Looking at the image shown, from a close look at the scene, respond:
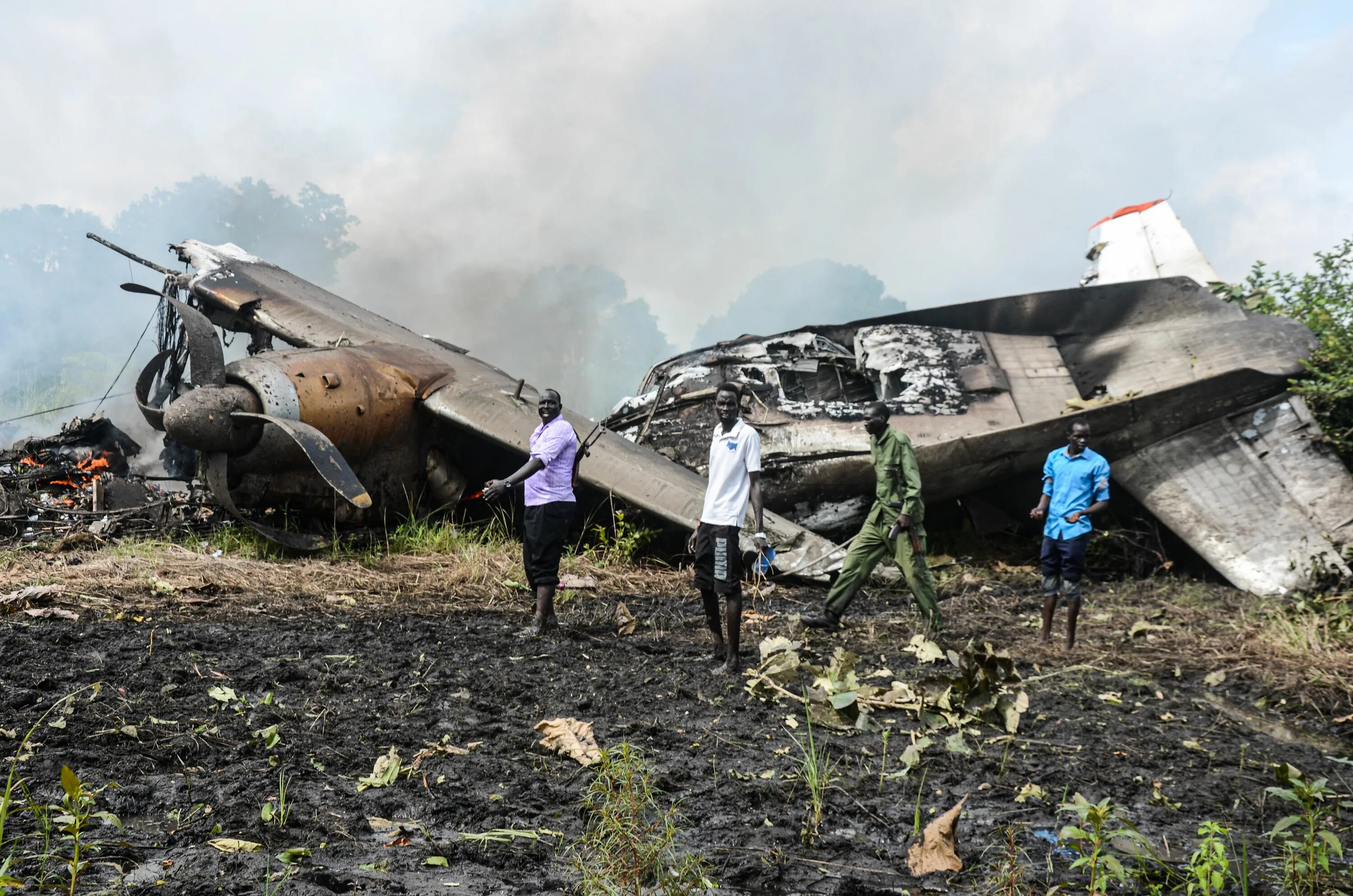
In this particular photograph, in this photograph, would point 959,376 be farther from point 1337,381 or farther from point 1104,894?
point 1104,894

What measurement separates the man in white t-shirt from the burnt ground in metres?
0.40

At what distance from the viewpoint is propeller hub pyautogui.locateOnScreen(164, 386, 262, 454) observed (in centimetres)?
647

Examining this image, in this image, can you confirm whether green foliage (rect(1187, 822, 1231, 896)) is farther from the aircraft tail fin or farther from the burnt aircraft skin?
the aircraft tail fin

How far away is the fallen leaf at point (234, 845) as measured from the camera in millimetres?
2352

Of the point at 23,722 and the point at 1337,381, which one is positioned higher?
the point at 1337,381

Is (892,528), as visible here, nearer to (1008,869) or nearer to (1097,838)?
(1008,869)

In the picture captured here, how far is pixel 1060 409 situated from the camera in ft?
31.4

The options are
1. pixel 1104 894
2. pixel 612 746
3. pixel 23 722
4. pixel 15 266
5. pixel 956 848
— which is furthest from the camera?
pixel 15 266

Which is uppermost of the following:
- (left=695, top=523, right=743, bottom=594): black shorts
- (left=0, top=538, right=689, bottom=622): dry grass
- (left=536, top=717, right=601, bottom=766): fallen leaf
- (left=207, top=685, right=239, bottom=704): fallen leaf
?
(left=695, top=523, right=743, bottom=594): black shorts

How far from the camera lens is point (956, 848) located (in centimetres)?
278

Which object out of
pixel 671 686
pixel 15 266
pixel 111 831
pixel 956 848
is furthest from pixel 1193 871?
pixel 15 266

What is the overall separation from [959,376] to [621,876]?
819 cm

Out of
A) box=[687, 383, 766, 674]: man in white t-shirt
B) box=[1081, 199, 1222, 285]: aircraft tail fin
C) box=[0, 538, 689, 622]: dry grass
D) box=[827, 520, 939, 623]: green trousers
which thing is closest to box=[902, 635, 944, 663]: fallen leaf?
box=[827, 520, 939, 623]: green trousers

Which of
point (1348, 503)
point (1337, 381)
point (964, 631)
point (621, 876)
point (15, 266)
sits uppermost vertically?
point (15, 266)
